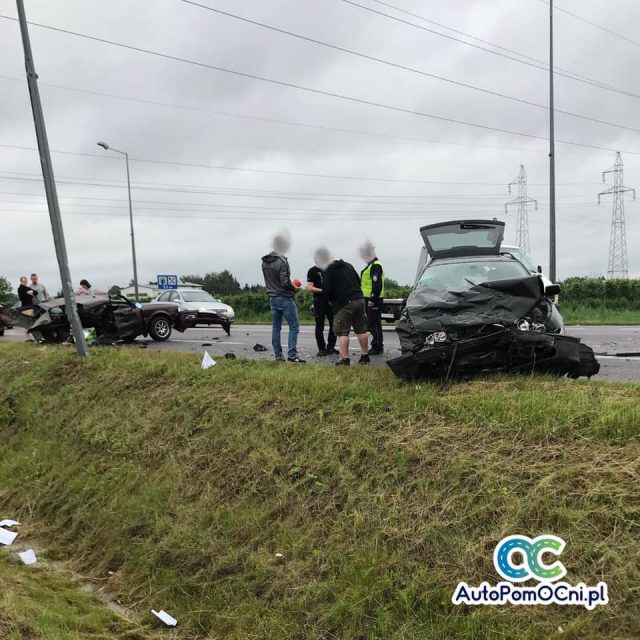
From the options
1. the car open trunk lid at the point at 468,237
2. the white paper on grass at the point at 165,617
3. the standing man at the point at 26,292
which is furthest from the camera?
the standing man at the point at 26,292

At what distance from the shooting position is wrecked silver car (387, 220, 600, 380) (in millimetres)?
4660

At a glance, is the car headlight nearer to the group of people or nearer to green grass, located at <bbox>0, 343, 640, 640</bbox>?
green grass, located at <bbox>0, 343, 640, 640</bbox>

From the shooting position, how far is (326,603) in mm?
3277

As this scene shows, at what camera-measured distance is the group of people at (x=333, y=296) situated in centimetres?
702

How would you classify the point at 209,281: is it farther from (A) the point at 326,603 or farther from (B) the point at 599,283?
(A) the point at 326,603

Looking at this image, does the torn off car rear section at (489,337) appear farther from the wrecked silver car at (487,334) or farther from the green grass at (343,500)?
the green grass at (343,500)

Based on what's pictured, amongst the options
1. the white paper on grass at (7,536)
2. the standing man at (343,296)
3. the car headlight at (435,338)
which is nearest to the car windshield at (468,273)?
the standing man at (343,296)

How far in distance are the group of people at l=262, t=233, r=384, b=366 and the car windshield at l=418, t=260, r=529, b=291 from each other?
0.97 m

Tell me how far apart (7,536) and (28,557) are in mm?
637

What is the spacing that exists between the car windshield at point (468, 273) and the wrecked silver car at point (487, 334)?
64 centimetres

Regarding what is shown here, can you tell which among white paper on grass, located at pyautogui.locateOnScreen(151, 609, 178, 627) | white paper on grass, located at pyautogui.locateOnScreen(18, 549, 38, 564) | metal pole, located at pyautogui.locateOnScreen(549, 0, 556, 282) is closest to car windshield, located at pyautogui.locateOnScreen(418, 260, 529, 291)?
white paper on grass, located at pyautogui.locateOnScreen(151, 609, 178, 627)

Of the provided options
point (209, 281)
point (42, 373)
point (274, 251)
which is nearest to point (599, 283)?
point (274, 251)

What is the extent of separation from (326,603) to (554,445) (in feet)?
5.94

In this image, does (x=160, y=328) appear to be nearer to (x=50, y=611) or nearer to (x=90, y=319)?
(x=90, y=319)
